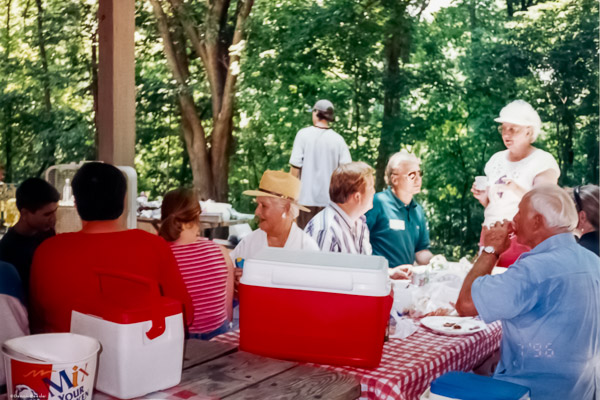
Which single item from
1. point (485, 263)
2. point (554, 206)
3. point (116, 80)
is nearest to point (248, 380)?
point (485, 263)

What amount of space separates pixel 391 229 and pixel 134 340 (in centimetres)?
256

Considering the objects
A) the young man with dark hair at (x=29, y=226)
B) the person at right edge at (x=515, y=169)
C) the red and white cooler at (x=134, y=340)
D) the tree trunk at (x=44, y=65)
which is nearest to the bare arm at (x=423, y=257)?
the person at right edge at (x=515, y=169)

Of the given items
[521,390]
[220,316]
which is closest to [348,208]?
[220,316]

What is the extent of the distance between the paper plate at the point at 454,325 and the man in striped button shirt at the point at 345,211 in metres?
0.83

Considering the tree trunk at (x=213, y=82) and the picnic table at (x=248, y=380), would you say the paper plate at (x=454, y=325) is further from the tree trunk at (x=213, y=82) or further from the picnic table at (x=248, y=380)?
the tree trunk at (x=213, y=82)

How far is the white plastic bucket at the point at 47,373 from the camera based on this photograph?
49.2 inches

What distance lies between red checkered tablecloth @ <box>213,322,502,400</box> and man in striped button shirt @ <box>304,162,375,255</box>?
2.98ft

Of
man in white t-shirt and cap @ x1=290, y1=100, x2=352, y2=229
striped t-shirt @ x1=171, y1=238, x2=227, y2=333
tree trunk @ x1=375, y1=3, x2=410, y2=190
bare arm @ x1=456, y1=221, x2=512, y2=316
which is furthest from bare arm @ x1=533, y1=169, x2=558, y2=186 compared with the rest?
tree trunk @ x1=375, y1=3, x2=410, y2=190

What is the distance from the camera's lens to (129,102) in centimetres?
274

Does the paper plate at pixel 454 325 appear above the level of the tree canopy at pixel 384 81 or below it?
below

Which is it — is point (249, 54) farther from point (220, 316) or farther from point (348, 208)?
point (220, 316)

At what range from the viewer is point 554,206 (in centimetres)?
222

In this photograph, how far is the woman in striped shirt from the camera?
2.58 metres

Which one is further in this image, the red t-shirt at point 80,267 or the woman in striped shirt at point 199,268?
the woman in striped shirt at point 199,268
